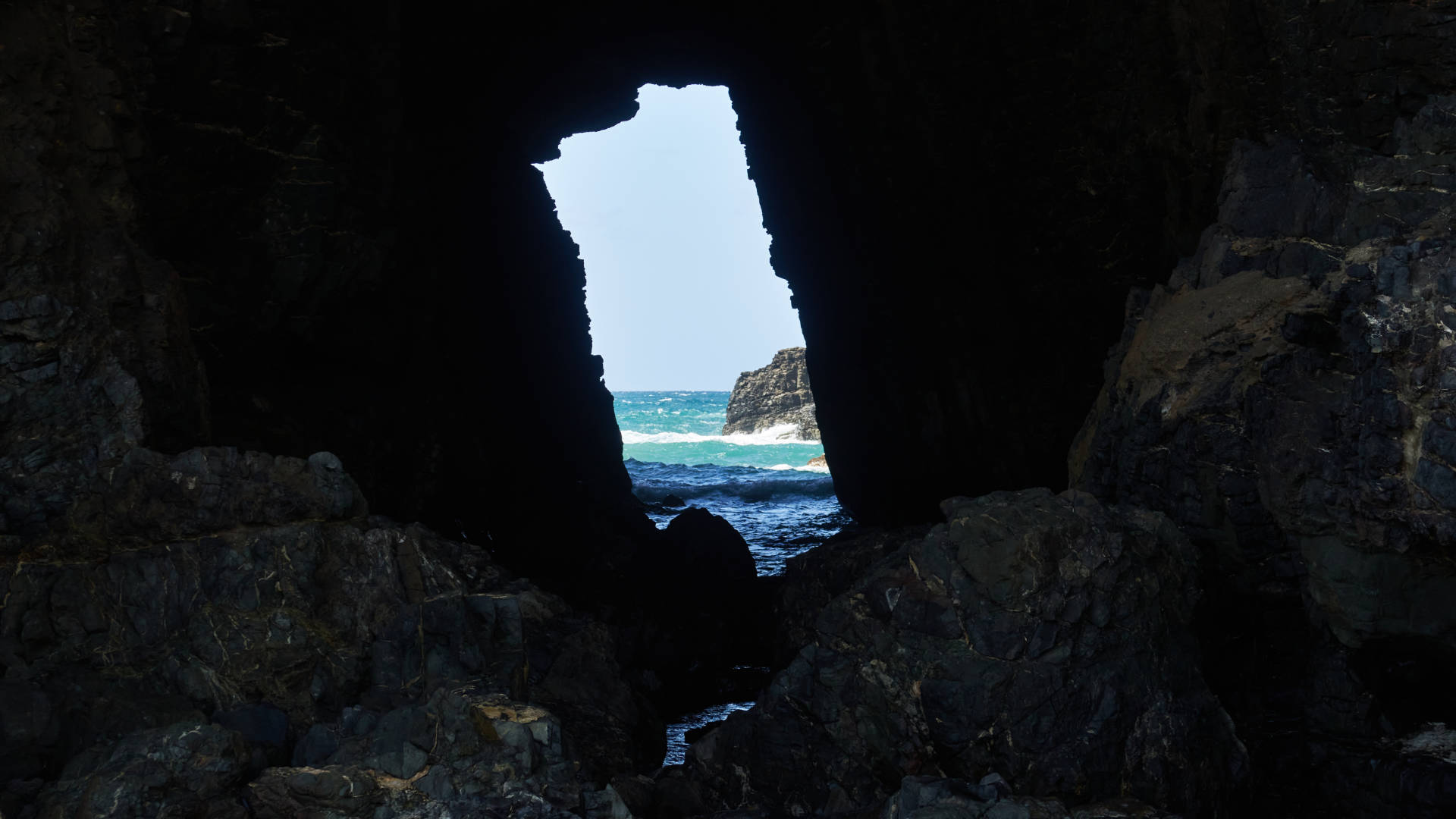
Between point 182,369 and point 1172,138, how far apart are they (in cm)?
876

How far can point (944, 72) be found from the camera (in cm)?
1211

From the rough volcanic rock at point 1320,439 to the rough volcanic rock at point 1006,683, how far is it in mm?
680

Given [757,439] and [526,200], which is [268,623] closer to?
[526,200]

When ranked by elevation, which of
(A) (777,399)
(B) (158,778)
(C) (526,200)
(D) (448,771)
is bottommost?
(D) (448,771)

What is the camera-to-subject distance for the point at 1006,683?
5.91 m

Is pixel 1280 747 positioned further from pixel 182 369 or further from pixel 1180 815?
pixel 182 369

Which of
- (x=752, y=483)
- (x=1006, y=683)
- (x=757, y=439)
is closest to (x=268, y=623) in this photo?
(x=1006, y=683)

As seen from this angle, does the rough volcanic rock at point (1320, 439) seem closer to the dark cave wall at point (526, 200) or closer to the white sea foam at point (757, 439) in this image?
the dark cave wall at point (526, 200)

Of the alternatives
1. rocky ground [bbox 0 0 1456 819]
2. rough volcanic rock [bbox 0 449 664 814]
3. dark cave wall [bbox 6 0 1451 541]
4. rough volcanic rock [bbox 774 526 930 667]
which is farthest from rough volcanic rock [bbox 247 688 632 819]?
rough volcanic rock [bbox 774 526 930 667]

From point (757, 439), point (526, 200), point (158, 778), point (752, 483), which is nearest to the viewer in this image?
point (158, 778)

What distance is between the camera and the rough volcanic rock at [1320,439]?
551 centimetres

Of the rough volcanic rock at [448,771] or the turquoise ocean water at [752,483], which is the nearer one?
the rough volcanic rock at [448,771]

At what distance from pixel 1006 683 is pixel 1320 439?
7.84 feet

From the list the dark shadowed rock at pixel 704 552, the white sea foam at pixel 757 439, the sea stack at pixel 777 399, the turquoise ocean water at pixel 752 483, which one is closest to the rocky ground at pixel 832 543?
the dark shadowed rock at pixel 704 552
